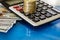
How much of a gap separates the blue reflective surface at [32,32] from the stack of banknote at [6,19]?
0.02 metres

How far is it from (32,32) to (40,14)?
0.11 meters

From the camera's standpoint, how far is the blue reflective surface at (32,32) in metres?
0.64

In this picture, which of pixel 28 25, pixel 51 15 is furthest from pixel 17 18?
pixel 51 15

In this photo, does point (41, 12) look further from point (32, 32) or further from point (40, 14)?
point (32, 32)

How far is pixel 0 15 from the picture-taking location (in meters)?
0.77

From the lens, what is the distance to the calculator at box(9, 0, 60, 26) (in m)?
0.68

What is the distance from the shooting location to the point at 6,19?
2.42 feet

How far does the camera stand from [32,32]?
26.5 inches

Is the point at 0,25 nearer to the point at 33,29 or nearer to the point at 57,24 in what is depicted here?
the point at 33,29

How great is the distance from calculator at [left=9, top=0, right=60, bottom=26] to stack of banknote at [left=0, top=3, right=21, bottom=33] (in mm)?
29

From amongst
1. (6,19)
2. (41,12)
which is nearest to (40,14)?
(41,12)

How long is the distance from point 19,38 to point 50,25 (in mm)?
179

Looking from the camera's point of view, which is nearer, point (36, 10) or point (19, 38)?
point (19, 38)

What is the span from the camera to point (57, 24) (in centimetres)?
73
